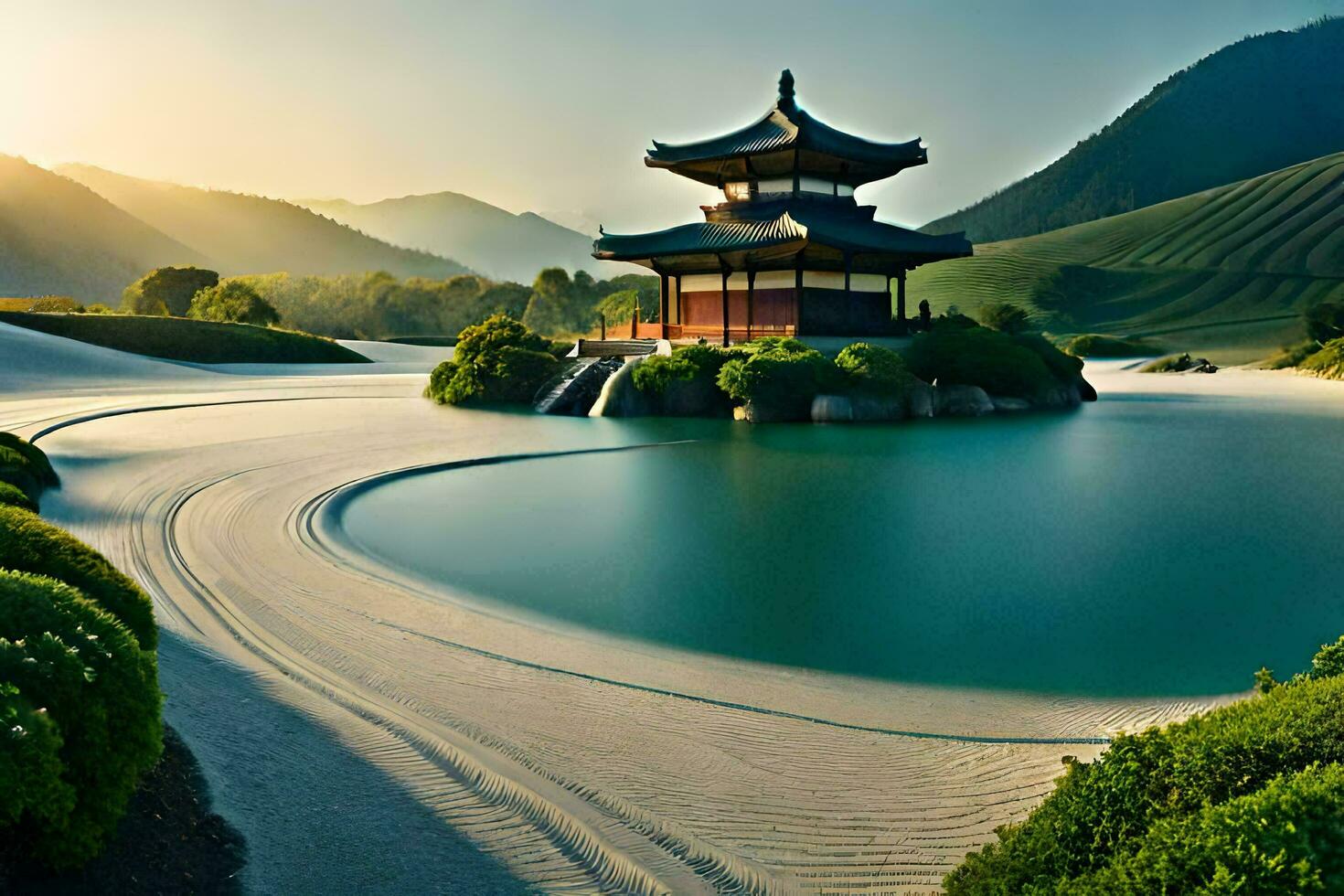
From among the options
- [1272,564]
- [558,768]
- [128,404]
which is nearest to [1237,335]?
[1272,564]

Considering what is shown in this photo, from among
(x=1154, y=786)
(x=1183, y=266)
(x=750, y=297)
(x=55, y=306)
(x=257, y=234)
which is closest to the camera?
(x=1154, y=786)

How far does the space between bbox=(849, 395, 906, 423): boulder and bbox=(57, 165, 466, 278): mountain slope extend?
12565 centimetres

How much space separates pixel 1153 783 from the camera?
245 cm

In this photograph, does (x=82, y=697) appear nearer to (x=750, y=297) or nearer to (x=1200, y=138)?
(x=750, y=297)

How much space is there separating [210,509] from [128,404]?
12.9 meters

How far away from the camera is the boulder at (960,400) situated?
21547 mm

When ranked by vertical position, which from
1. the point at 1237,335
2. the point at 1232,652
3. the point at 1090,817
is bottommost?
the point at 1232,652

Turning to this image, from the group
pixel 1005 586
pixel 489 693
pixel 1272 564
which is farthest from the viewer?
pixel 1272 564

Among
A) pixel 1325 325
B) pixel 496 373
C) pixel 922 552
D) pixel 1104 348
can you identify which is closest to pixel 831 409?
pixel 496 373

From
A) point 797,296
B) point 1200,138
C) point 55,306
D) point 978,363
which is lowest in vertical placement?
point 978,363

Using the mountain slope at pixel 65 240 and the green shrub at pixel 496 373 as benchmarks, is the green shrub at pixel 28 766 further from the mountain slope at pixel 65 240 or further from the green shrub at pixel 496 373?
the mountain slope at pixel 65 240

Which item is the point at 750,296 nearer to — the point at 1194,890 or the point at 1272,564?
the point at 1272,564

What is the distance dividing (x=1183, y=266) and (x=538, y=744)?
83.7 metres

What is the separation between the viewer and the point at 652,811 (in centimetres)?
364
